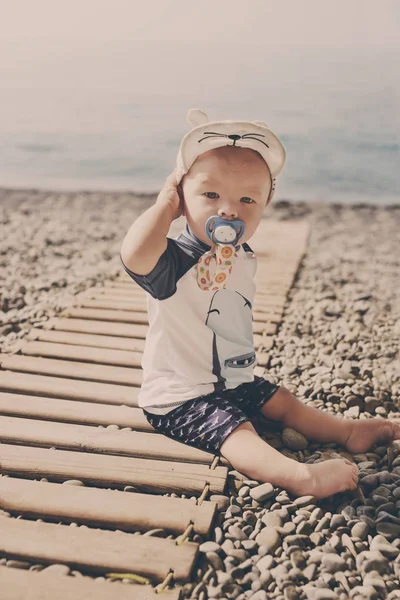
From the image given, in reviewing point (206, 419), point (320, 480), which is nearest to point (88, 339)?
point (206, 419)

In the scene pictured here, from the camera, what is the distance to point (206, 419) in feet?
8.12

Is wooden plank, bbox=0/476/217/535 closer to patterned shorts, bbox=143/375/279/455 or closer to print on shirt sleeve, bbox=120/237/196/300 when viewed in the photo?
patterned shorts, bbox=143/375/279/455

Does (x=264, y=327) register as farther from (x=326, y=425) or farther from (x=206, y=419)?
(x=206, y=419)

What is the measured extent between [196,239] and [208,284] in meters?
0.19

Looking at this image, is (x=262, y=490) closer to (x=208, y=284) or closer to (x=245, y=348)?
(x=245, y=348)

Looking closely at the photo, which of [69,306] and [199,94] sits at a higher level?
[199,94]

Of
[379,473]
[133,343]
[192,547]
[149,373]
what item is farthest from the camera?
[133,343]

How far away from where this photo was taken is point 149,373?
2619 millimetres

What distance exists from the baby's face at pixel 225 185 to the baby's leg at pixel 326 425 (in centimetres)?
86

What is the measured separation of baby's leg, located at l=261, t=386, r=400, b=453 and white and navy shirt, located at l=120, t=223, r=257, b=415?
0.24 metres

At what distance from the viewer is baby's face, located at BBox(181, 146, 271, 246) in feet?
7.49

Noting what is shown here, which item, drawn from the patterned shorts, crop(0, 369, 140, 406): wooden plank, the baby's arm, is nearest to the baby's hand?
the baby's arm

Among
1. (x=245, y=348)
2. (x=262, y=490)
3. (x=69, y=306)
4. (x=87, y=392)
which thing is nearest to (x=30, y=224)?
(x=69, y=306)

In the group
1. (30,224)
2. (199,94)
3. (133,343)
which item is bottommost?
A: (133,343)
